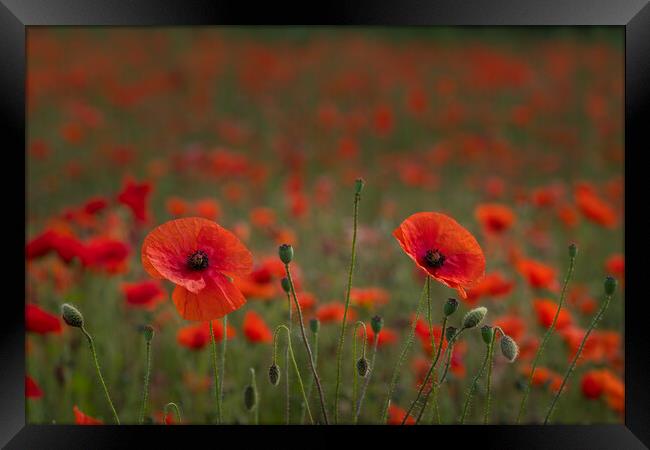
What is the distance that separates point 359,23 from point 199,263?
1.30 ft

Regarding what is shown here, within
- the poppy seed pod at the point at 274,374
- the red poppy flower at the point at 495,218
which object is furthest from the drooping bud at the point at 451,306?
the red poppy flower at the point at 495,218

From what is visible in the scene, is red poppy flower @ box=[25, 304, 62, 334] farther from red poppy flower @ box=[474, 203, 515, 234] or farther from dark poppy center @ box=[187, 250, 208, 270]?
red poppy flower @ box=[474, 203, 515, 234]

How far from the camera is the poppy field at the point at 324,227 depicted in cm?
113

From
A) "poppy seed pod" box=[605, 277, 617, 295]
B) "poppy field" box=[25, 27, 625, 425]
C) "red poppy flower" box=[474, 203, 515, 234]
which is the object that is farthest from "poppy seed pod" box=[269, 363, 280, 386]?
"red poppy flower" box=[474, 203, 515, 234]

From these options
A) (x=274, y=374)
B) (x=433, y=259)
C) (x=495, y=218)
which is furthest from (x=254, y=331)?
(x=495, y=218)

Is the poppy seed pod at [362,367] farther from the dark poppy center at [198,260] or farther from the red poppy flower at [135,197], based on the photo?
the red poppy flower at [135,197]

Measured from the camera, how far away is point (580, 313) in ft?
7.61

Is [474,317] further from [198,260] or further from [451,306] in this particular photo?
[198,260]

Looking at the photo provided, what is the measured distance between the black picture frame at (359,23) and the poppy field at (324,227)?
0.05 metres

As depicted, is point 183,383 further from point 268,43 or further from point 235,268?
point 268,43

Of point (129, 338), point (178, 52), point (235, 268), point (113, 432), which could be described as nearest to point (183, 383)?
point (129, 338)

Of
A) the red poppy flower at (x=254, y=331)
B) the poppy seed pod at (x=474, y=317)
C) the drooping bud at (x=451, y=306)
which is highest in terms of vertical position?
the drooping bud at (x=451, y=306)

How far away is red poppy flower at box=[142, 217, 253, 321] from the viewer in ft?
3.08

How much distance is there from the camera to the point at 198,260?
3.20 ft
